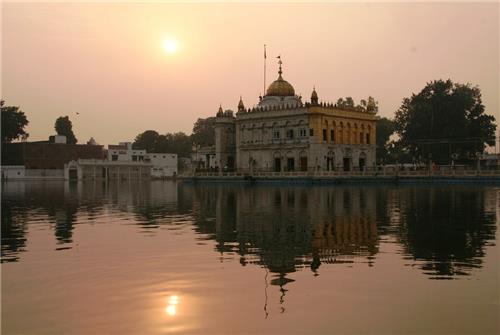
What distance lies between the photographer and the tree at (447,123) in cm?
9050

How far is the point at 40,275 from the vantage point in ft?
48.6

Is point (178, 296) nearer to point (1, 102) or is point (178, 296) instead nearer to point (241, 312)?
point (241, 312)

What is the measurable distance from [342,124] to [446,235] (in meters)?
72.6

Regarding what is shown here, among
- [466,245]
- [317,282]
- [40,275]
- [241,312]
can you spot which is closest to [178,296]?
[241,312]

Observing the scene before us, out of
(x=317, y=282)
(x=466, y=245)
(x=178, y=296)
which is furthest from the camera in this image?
(x=466, y=245)

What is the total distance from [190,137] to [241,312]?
15949 centimetres

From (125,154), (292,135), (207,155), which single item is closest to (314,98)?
(292,135)

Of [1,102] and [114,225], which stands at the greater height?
[1,102]

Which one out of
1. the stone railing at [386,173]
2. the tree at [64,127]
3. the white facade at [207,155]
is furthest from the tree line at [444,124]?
the tree at [64,127]

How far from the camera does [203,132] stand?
553 feet

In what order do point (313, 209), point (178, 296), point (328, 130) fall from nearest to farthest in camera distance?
point (178, 296) → point (313, 209) → point (328, 130)

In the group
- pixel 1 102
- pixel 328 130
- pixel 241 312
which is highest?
pixel 1 102

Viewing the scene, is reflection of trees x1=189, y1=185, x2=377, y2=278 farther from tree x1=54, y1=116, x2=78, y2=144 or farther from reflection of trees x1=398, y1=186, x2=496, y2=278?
tree x1=54, y1=116, x2=78, y2=144

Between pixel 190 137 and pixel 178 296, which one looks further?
pixel 190 137
